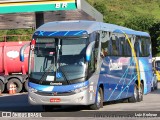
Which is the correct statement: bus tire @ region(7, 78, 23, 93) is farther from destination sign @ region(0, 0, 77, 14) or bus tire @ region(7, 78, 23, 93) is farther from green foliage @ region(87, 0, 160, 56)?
green foliage @ region(87, 0, 160, 56)

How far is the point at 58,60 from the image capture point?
666 inches

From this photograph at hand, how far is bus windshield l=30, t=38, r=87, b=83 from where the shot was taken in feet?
54.9

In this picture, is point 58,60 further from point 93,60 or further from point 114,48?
point 114,48

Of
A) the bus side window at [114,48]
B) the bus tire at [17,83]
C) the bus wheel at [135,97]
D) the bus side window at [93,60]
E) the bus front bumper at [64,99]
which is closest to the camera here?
the bus front bumper at [64,99]

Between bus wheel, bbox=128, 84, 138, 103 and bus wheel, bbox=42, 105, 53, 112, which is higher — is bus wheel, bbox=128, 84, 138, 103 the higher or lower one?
the lower one

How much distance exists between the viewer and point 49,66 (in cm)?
1694

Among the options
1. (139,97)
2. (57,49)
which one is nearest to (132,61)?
(139,97)

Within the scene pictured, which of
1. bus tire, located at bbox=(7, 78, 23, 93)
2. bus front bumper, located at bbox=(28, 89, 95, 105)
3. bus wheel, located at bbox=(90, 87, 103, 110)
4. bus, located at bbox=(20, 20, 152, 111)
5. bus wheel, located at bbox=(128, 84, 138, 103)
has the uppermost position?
bus, located at bbox=(20, 20, 152, 111)

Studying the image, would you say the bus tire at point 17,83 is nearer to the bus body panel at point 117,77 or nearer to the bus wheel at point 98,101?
the bus body panel at point 117,77

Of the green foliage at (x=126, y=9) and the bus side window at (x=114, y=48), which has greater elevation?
the green foliage at (x=126, y=9)

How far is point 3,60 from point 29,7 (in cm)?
517

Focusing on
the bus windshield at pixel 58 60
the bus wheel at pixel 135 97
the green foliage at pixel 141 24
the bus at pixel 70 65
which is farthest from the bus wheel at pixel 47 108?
the green foliage at pixel 141 24

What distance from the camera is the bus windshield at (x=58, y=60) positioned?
1673cm

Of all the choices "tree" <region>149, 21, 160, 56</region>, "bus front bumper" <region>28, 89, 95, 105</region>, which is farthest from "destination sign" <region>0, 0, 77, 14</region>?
"tree" <region>149, 21, 160, 56</region>
